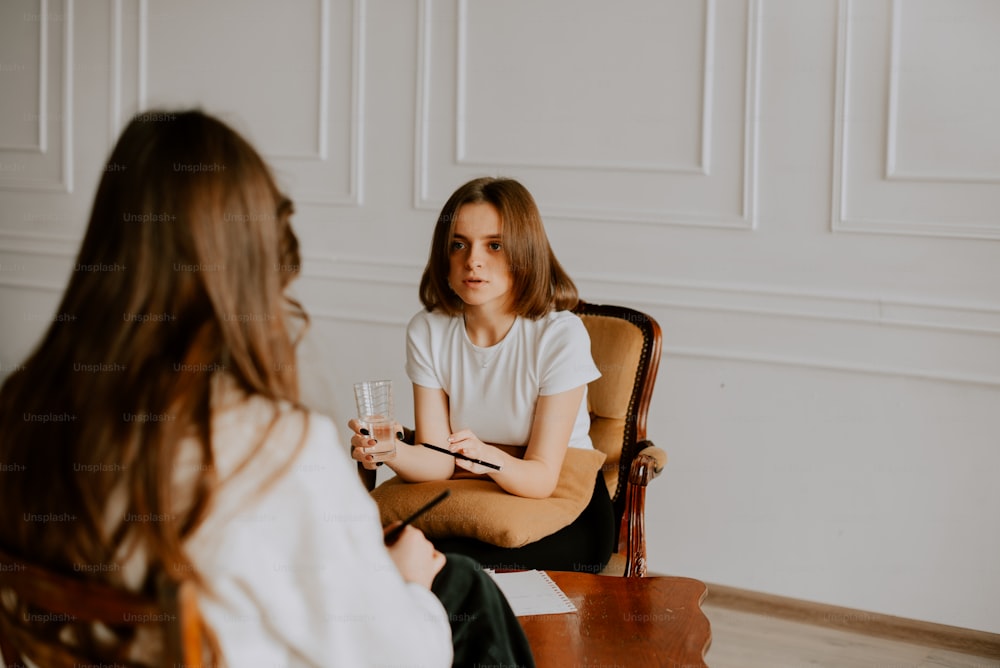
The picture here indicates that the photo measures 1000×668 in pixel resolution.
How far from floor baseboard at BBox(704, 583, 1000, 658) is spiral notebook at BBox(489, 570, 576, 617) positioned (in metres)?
1.39

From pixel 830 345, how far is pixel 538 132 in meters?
1.14

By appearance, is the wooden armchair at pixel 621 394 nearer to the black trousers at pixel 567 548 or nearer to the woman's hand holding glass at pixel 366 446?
the black trousers at pixel 567 548

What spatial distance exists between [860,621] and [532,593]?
1.55 meters

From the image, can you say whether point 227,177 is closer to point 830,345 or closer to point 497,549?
point 497,549

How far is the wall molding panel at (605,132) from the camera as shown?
117 inches

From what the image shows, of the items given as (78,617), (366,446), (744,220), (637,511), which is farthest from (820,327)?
(78,617)

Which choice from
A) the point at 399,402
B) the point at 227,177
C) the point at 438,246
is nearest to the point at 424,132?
the point at 399,402

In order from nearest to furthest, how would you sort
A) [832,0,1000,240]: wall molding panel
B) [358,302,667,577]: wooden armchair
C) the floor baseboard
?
[358,302,667,577]: wooden armchair → [832,0,1000,240]: wall molding panel → the floor baseboard

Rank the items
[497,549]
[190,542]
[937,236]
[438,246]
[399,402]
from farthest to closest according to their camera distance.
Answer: [399,402] → [937,236] → [438,246] → [497,549] → [190,542]

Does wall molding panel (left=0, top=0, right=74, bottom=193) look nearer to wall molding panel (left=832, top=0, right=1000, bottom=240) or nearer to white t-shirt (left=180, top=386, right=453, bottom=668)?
wall molding panel (left=832, top=0, right=1000, bottom=240)

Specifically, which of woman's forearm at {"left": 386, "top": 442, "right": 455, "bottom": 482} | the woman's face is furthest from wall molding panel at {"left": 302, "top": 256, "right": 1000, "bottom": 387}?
woman's forearm at {"left": 386, "top": 442, "right": 455, "bottom": 482}

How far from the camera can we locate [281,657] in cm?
109

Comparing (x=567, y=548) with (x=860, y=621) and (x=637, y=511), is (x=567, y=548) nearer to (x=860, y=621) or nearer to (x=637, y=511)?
(x=637, y=511)

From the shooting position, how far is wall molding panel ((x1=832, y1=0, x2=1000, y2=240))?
270cm
